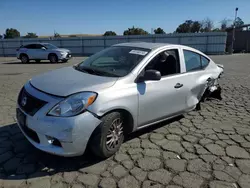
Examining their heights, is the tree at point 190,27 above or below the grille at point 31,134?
above

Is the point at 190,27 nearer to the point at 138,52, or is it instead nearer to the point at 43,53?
the point at 43,53

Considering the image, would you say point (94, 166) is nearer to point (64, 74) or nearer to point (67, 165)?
point (67, 165)

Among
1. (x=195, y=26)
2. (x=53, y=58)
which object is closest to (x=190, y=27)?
(x=195, y=26)

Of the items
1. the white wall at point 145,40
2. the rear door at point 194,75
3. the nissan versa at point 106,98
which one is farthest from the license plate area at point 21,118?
the white wall at point 145,40

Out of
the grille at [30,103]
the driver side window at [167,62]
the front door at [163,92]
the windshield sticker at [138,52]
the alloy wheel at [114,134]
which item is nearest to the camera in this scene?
the grille at [30,103]

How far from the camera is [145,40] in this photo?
25172 millimetres

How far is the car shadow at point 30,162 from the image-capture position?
2.74m

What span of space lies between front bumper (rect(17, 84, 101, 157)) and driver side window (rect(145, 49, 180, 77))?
1.55 m

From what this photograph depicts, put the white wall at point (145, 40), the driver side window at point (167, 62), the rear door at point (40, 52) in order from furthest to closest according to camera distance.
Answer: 1. the white wall at point (145, 40)
2. the rear door at point (40, 52)
3. the driver side window at point (167, 62)

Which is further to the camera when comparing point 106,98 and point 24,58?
point 24,58

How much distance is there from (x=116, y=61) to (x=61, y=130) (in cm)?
162

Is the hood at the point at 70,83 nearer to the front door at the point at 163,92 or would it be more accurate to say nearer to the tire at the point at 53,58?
the front door at the point at 163,92

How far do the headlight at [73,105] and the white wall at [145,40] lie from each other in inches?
916

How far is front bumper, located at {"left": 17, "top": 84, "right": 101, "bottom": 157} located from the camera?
255 centimetres
